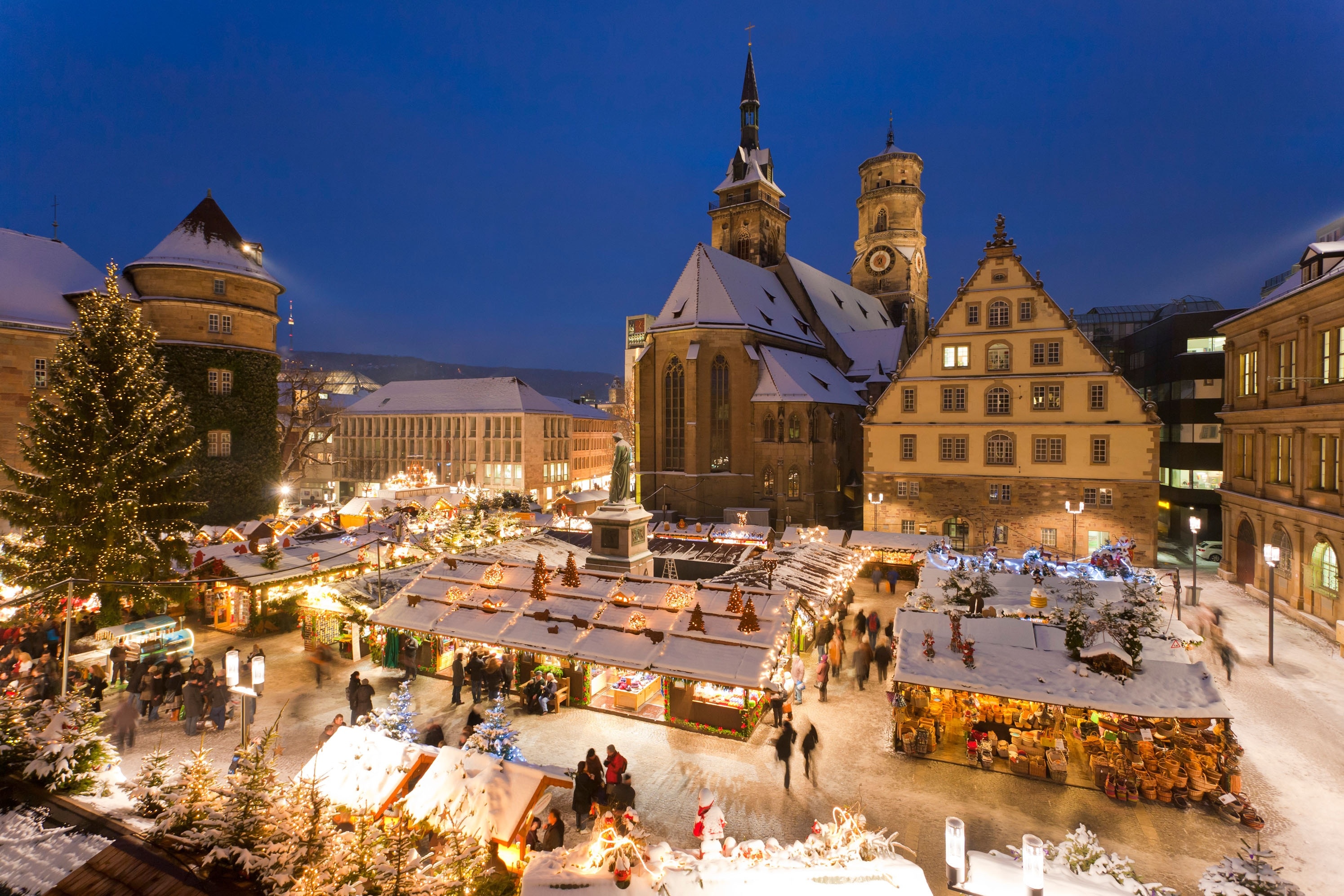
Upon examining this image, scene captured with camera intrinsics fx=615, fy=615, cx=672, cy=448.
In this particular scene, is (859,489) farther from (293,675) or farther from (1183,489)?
(293,675)

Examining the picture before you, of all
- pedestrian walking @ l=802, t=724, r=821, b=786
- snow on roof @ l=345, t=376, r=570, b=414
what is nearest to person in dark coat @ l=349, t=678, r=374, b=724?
pedestrian walking @ l=802, t=724, r=821, b=786

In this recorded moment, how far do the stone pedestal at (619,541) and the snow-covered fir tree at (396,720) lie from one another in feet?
22.2

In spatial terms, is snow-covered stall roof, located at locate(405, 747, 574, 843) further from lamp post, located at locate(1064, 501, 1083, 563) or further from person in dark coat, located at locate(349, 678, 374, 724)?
lamp post, located at locate(1064, 501, 1083, 563)

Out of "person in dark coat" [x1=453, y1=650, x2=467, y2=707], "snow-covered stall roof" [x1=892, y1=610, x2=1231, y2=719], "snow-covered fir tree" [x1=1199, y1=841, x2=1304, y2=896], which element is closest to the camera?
"snow-covered fir tree" [x1=1199, y1=841, x2=1304, y2=896]

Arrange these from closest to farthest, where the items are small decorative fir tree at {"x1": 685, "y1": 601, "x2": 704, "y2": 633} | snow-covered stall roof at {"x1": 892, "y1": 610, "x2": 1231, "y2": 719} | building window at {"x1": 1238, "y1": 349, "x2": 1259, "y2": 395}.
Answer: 1. snow-covered stall roof at {"x1": 892, "y1": 610, "x2": 1231, "y2": 719}
2. small decorative fir tree at {"x1": 685, "y1": 601, "x2": 704, "y2": 633}
3. building window at {"x1": 1238, "y1": 349, "x2": 1259, "y2": 395}

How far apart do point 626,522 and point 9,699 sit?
1215cm

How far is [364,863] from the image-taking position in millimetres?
4996

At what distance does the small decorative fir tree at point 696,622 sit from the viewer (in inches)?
536

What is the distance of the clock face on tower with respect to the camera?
6088 cm

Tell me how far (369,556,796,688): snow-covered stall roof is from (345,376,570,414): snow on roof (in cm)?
4361

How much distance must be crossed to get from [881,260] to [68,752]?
2574 inches

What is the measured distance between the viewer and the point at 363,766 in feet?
30.1

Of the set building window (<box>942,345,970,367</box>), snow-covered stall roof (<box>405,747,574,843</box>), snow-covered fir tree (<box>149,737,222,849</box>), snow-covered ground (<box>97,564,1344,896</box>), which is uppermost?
building window (<box>942,345,970,367</box>)

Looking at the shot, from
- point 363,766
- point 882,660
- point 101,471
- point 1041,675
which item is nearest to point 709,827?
point 363,766
